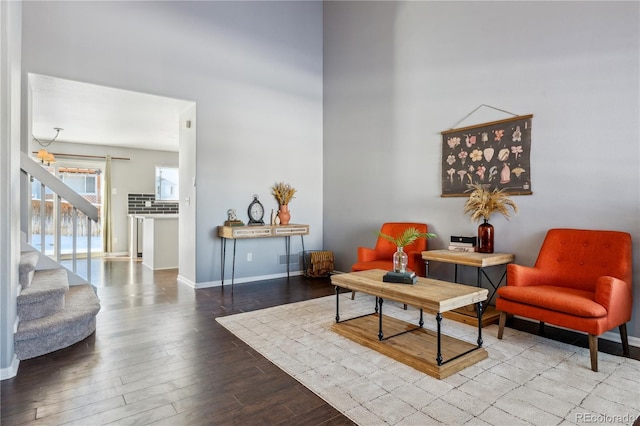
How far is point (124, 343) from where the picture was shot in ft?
9.30

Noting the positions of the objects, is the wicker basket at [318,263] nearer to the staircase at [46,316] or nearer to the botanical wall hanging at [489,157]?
the botanical wall hanging at [489,157]

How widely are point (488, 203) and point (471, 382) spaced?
6.30ft

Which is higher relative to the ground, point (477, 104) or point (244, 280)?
point (477, 104)

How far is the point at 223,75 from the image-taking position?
500 cm

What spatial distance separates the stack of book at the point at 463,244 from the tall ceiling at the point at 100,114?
3.71 metres

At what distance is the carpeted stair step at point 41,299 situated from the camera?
2.65 meters

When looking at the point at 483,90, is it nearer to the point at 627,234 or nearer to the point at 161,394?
the point at 627,234

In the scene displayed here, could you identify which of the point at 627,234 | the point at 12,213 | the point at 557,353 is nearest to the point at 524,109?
the point at 627,234

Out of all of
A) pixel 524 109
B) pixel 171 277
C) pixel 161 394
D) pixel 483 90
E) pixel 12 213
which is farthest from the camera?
pixel 171 277

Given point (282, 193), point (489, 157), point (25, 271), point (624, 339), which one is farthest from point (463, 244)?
point (25, 271)

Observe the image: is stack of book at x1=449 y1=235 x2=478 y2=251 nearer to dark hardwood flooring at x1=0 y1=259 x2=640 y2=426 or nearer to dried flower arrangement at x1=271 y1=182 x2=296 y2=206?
dark hardwood flooring at x1=0 y1=259 x2=640 y2=426

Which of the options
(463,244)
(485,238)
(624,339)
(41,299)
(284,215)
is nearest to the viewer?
(624,339)

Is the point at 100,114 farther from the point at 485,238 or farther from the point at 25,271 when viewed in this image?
the point at 485,238

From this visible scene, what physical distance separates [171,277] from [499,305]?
4493mm
